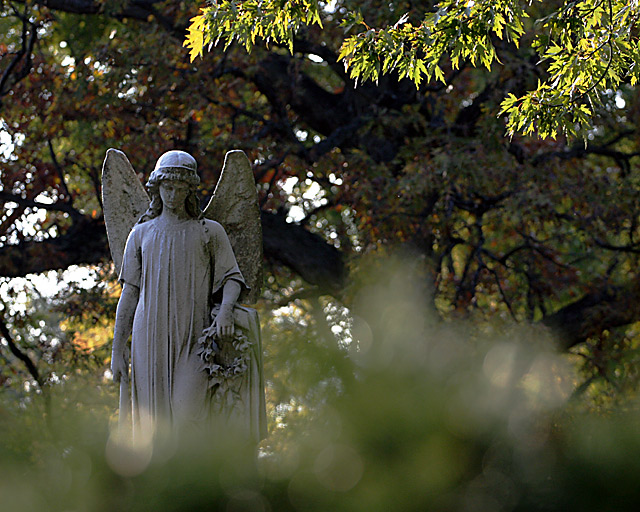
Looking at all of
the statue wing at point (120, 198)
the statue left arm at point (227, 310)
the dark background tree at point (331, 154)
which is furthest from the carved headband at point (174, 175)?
the dark background tree at point (331, 154)

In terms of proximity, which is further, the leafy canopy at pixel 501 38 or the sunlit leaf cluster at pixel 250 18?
the sunlit leaf cluster at pixel 250 18

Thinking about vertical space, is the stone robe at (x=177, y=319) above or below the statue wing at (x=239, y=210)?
below

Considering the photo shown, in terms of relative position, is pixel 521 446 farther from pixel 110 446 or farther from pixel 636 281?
pixel 636 281

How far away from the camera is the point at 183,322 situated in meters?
5.65

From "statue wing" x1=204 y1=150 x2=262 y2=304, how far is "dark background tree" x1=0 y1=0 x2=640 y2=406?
248 inches

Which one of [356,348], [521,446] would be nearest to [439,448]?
[521,446]

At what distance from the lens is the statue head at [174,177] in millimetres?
5742

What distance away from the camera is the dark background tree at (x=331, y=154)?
506 inches

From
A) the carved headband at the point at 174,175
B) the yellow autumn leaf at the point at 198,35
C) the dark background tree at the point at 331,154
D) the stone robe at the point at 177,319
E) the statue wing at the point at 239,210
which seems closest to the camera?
→ the stone robe at the point at 177,319

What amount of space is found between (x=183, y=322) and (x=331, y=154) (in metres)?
8.58

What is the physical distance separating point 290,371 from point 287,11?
210 inches

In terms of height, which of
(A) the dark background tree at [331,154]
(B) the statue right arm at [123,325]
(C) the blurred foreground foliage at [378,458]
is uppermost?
(A) the dark background tree at [331,154]

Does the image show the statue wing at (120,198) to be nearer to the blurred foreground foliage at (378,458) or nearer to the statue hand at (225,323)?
the statue hand at (225,323)

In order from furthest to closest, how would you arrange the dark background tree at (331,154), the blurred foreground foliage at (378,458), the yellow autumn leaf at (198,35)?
the dark background tree at (331,154) → the yellow autumn leaf at (198,35) → the blurred foreground foliage at (378,458)
